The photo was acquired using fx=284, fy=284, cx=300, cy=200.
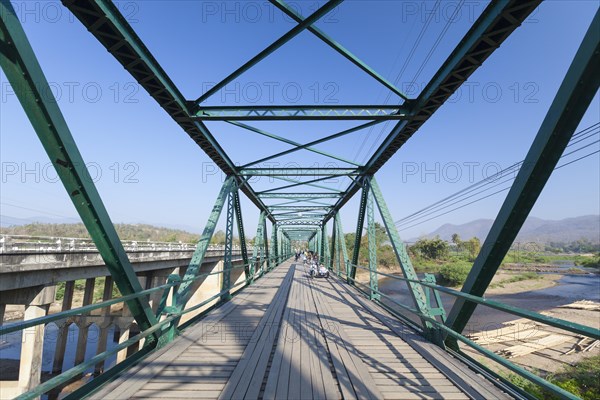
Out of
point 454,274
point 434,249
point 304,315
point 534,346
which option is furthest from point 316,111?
point 434,249

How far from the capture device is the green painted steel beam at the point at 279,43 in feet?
15.2

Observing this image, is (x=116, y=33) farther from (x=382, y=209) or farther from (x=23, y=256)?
(x=23, y=256)

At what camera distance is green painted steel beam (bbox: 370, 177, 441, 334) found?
552 centimetres

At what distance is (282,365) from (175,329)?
2.37 m

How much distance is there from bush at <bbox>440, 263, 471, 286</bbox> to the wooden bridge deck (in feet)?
166

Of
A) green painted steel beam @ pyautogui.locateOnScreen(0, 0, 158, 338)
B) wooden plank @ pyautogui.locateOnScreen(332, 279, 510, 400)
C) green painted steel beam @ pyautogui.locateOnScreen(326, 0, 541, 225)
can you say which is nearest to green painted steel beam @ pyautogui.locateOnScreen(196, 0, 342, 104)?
green painted steel beam @ pyautogui.locateOnScreen(326, 0, 541, 225)

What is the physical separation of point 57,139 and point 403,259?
679 cm

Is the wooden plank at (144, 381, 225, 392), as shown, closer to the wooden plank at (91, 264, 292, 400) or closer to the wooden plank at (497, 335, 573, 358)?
the wooden plank at (91, 264, 292, 400)

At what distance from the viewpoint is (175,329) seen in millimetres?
5094

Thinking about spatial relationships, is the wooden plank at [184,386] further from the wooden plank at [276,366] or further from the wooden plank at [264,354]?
the wooden plank at [276,366]

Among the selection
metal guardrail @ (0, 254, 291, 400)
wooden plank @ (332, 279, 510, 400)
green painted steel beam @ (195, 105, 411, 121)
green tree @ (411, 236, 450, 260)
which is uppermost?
green painted steel beam @ (195, 105, 411, 121)

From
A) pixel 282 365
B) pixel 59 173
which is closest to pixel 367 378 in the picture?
pixel 282 365

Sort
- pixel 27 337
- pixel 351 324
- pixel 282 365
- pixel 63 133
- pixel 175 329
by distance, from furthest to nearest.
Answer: pixel 27 337 → pixel 351 324 → pixel 175 329 → pixel 282 365 → pixel 63 133

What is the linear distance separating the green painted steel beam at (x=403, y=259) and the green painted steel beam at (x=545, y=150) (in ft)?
6.02
